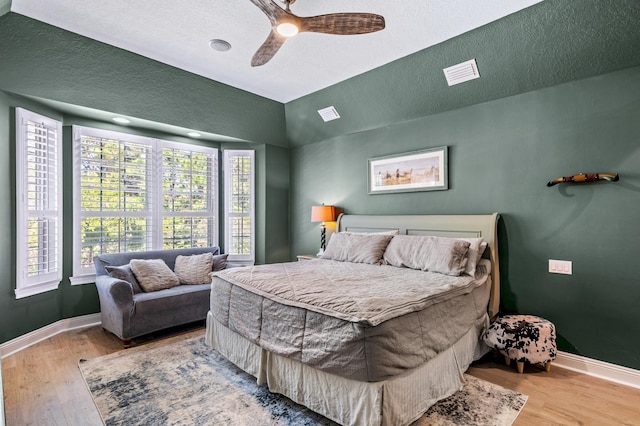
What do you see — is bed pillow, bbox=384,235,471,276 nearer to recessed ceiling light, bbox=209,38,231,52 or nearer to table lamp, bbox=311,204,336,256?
table lamp, bbox=311,204,336,256

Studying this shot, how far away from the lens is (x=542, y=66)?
2.91 m

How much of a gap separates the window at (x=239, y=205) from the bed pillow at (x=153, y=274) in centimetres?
138

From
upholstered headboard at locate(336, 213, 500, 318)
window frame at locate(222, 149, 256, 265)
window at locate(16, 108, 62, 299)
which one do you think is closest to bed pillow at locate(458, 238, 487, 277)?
upholstered headboard at locate(336, 213, 500, 318)

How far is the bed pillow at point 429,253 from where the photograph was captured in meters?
2.96

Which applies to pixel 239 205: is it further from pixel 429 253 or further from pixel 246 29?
pixel 429 253

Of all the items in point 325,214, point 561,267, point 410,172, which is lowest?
point 561,267

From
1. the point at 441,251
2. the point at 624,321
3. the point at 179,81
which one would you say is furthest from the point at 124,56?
the point at 624,321

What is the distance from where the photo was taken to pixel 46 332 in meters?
3.52

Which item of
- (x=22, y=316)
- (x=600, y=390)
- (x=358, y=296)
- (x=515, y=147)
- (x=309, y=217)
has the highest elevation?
(x=515, y=147)

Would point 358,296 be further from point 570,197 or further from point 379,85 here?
point 379,85

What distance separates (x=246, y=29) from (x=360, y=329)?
2.68 meters

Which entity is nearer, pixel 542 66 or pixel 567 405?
pixel 567 405

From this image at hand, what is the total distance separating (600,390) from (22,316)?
525cm

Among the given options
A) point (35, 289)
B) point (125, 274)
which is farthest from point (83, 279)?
point (125, 274)
